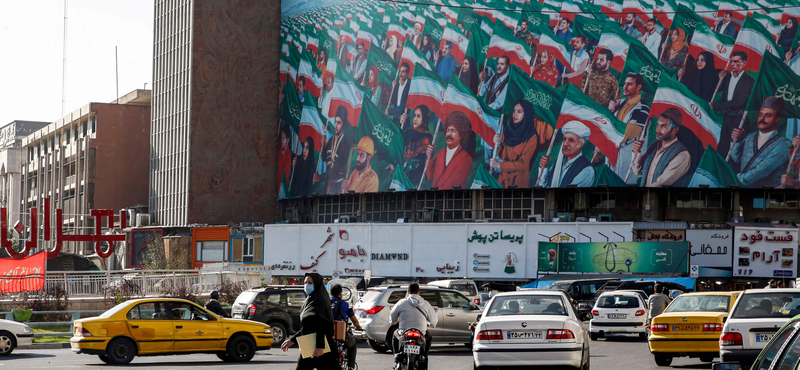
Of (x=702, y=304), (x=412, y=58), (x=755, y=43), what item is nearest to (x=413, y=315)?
(x=702, y=304)

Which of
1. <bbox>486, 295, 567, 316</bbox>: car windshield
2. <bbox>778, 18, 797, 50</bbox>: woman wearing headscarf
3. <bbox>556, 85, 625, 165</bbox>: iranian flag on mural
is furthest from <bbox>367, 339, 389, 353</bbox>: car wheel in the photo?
<bbox>778, 18, 797, 50</bbox>: woman wearing headscarf

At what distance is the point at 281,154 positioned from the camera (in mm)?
77438

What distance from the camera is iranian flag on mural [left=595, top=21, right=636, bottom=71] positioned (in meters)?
61.1

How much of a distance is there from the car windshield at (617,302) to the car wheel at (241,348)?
1042 cm

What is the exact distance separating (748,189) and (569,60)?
47.5 ft

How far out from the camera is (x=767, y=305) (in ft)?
44.7

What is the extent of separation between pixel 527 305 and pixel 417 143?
51.1 metres

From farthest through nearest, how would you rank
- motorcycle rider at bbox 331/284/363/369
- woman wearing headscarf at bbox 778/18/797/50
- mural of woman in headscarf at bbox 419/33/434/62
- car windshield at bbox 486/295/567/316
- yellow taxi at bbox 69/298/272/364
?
mural of woman in headscarf at bbox 419/33/434/62
woman wearing headscarf at bbox 778/18/797/50
yellow taxi at bbox 69/298/272/364
car windshield at bbox 486/295/567/316
motorcycle rider at bbox 331/284/363/369

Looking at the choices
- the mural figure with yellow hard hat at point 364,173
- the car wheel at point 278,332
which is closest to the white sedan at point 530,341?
the car wheel at point 278,332

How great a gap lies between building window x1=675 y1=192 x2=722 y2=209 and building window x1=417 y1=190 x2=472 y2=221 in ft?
46.5

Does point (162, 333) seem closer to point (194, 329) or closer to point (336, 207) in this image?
point (194, 329)

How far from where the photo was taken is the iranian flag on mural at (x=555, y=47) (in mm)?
62062

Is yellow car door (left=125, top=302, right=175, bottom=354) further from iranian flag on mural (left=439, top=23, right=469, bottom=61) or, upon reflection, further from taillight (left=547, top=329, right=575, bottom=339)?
iranian flag on mural (left=439, top=23, right=469, bottom=61)

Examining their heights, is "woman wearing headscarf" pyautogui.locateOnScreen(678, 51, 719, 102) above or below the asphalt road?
above
